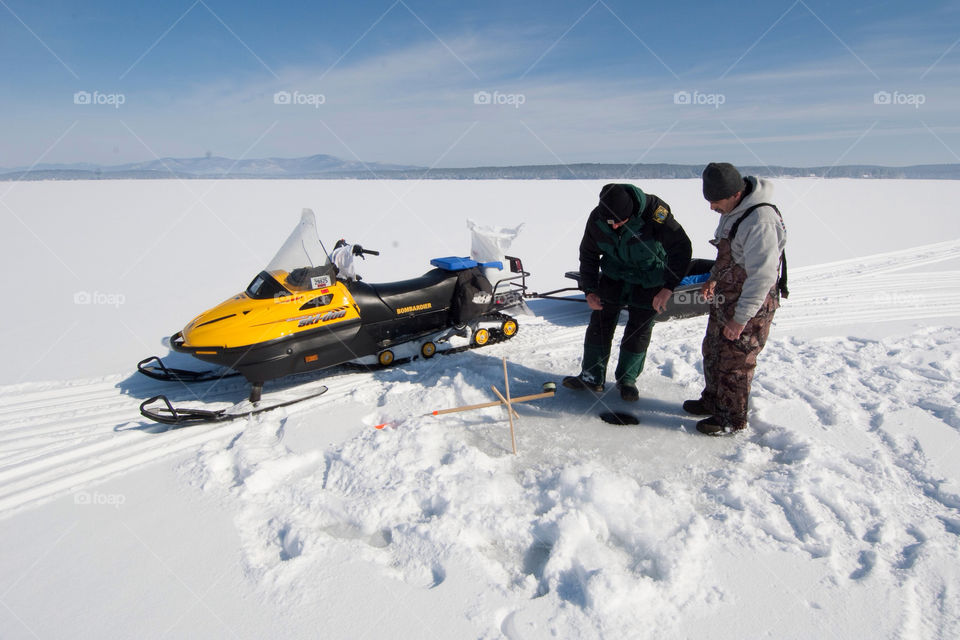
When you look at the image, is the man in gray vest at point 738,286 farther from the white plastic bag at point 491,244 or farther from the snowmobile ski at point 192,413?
the snowmobile ski at point 192,413

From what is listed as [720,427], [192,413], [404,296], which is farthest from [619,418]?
[192,413]

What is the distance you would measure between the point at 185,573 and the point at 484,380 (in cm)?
235

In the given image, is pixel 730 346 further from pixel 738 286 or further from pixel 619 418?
pixel 619 418

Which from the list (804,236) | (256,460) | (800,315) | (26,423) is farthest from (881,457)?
(804,236)

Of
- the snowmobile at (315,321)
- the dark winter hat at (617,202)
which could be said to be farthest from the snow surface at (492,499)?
the dark winter hat at (617,202)

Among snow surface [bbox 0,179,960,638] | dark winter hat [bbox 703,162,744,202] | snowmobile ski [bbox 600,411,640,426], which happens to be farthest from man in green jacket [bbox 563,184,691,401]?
dark winter hat [bbox 703,162,744,202]

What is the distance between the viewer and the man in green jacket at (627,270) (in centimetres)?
346

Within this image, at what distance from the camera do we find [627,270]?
3.67 metres

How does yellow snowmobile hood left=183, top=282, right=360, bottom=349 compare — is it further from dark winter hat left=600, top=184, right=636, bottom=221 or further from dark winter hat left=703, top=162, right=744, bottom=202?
dark winter hat left=703, top=162, right=744, bottom=202

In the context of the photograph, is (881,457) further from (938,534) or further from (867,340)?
(867,340)

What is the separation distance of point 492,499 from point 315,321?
6.58ft

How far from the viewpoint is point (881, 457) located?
3051 millimetres

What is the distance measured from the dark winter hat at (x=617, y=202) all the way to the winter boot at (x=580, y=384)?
1.26 meters

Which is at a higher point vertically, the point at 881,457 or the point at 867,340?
the point at 867,340
